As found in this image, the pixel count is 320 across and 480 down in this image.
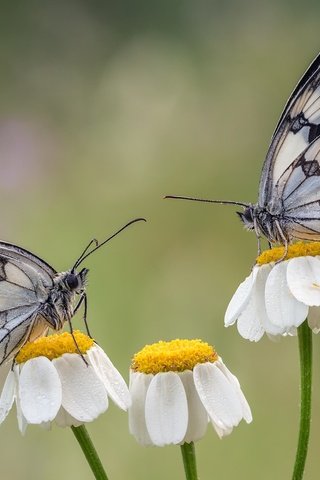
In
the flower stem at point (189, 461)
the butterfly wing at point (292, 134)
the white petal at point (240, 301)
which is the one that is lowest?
the flower stem at point (189, 461)

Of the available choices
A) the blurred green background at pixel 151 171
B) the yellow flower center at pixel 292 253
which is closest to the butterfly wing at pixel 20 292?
the yellow flower center at pixel 292 253

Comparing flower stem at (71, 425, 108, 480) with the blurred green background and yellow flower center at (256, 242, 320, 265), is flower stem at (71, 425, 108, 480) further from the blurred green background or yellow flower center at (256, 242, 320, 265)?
the blurred green background

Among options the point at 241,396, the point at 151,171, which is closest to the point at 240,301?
the point at 241,396

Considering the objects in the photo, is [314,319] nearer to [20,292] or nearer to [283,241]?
[283,241]

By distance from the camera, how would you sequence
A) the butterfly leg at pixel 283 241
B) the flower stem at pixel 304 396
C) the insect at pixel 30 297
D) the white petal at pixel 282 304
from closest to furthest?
the flower stem at pixel 304 396, the white petal at pixel 282 304, the butterfly leg at pixel 283 241, the insect at pixel 30 297

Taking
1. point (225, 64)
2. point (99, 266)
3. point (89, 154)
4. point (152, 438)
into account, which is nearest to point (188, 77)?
point (225, 64)

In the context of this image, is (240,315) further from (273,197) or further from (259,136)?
→ (259,136)

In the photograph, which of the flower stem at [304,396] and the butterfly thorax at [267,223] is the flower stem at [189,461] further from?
the butterfly thorax at [267,223]
